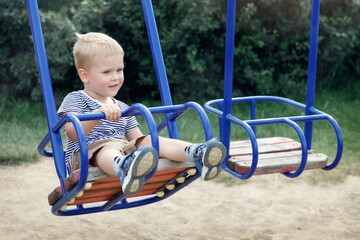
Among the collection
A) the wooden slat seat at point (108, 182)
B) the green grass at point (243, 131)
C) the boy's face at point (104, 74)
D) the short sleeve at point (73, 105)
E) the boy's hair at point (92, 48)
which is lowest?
the green grass at point (243, 131)

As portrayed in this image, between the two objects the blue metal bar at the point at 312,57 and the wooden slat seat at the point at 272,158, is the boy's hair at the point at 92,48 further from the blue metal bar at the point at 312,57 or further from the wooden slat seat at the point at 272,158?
the blue metal bar at the point at 312,57

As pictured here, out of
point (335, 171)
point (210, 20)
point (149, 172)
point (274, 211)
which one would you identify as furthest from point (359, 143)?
point (149, 172)

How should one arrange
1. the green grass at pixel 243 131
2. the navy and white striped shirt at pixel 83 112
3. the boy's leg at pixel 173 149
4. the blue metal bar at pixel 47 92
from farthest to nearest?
the green grass at pixel 243 131, the navy and white striped shirt at pixel 83 112, the blue metal bar at pixel 47 92, the boy's leg at pixel 173 149

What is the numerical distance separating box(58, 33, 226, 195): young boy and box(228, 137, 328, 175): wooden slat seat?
510 millimetres

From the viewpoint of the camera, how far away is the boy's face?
286cm

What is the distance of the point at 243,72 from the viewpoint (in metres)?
7.19

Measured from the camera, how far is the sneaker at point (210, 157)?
97.6 inches

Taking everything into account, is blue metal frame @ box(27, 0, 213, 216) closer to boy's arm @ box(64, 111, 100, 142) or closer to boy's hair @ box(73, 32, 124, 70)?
boy's arm @ box(64, 111, 100, 142)

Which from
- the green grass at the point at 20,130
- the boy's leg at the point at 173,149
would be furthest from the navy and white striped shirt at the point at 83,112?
the green grass at the point at 20,130

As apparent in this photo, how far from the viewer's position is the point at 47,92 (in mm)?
2918

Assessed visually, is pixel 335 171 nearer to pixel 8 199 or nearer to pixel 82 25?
pixel 8 199

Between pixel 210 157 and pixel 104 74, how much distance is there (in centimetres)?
78

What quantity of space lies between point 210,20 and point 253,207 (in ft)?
9.75

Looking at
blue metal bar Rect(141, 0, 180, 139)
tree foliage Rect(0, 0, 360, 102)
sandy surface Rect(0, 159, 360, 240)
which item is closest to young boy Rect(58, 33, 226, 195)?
blue metal bar Rect(141, 0, 180, 139)
